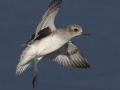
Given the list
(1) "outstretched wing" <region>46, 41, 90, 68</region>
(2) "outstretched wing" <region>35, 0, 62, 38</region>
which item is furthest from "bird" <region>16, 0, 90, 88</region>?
(1) "outstretched wing" <region>46, 41, 90, 68</region>

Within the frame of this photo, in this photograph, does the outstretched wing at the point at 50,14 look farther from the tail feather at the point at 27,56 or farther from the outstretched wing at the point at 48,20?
the tail feather at the point at 27,56

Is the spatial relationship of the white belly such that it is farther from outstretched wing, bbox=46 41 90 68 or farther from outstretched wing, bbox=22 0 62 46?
outstretched wing, bbox=46 41 90 68

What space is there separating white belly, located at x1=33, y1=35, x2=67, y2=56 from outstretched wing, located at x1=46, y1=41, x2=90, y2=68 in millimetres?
1260

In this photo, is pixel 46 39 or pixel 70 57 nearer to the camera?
pixel 46 39

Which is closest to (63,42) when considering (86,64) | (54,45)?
(54,45)

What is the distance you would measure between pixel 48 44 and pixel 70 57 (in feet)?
5.97

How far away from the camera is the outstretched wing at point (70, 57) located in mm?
21288

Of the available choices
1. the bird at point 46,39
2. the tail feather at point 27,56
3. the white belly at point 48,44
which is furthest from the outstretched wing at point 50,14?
the tail feather at point 27,56

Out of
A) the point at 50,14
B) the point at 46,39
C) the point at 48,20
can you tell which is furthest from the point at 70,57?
the point at 50,14

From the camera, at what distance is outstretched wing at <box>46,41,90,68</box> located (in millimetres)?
21288

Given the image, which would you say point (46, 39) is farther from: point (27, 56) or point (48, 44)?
point (27, 56)

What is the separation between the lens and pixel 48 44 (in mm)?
19844

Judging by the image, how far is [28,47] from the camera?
2014 cm

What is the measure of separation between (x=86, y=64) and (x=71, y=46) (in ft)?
2.33
